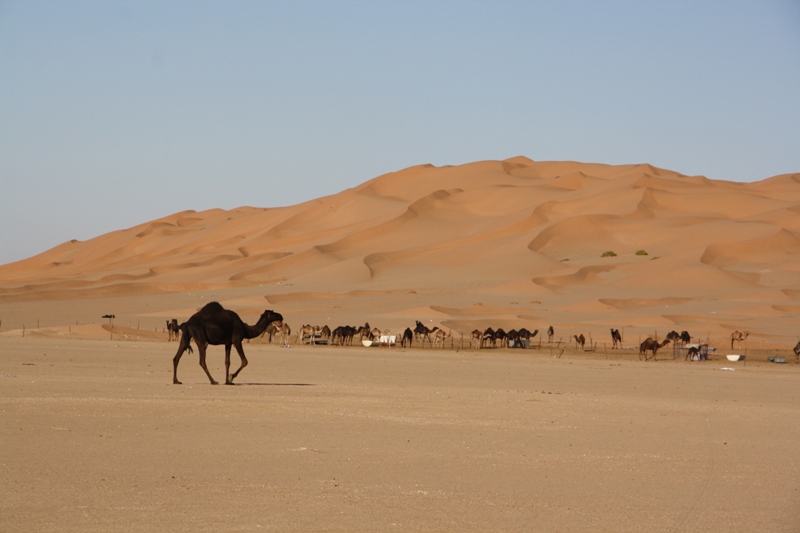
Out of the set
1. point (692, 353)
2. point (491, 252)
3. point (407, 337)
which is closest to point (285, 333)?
point (407, 337)

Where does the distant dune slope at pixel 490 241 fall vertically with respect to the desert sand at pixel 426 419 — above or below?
above

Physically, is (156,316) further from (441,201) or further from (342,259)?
(441,201)

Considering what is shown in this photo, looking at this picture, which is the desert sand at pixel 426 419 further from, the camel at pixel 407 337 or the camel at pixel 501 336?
the camel at pixel 501 336

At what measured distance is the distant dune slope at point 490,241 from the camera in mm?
77250

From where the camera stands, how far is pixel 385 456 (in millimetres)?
11477

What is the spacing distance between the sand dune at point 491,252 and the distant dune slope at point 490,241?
10.7 inches

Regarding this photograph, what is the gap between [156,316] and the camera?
5909 cm

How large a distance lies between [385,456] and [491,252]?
266 ft

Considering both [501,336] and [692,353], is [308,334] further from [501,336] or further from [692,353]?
[692,353]

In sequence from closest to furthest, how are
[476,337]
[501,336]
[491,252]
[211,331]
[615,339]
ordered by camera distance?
1. [211,331]
2. [501,336]
3. [615,339]
4. [476,337]
5. [491,252]

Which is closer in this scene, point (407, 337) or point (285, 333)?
point (407, 337)

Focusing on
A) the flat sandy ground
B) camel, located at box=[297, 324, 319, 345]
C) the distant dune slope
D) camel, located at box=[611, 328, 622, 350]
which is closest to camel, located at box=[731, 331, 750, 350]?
camel, located at box=[611, 328, 622, 350]

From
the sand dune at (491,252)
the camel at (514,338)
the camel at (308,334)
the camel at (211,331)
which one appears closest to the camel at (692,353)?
the camel at (514,338)

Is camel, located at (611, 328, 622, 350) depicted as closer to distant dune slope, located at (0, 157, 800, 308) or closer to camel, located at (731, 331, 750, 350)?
camel, located at (731, 331, 750, 350)
